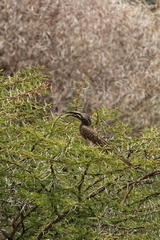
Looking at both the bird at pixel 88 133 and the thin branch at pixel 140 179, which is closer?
the thin branch at pixel 140 179

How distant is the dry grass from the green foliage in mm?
5226

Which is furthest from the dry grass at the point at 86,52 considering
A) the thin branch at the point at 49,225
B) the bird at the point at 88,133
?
the thin branch at the point at 49,225

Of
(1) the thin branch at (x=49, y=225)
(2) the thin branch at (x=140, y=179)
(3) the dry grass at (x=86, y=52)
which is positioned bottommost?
(3) the dry grass at (x=86, y=52)

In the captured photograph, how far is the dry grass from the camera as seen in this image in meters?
9.99

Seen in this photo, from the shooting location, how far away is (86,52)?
409 inches

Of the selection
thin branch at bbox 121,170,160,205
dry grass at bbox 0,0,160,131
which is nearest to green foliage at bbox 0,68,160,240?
thin branch at bbox 121,170,160,205

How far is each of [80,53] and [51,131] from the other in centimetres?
632

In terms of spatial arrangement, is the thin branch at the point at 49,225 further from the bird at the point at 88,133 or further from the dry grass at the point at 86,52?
the dry grass at the point at 86,52

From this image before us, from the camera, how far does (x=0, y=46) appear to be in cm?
974

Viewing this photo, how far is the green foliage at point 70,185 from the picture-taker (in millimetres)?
3874

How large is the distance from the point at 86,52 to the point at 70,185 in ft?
20.8

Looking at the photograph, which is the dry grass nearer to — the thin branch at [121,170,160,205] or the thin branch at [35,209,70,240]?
the thin branch at [35,209,70,240]

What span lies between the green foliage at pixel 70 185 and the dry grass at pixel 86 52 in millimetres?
5226

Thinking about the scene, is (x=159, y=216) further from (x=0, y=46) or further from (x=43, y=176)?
(x=0, y=46)
